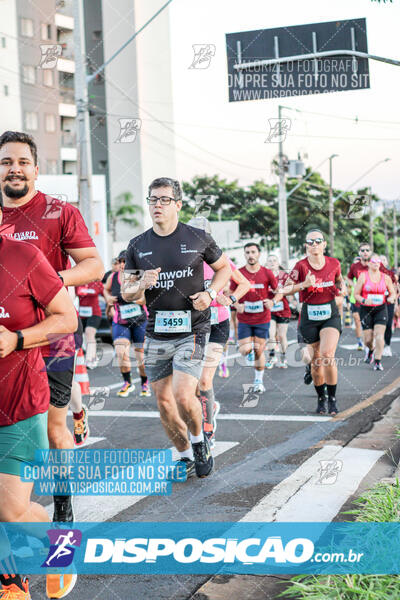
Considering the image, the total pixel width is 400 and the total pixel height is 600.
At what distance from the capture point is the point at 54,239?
14.8ft

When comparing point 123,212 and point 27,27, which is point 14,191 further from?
point 27,27

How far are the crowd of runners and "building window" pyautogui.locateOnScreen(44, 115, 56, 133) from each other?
45.2 m

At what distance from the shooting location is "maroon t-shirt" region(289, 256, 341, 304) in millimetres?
8953

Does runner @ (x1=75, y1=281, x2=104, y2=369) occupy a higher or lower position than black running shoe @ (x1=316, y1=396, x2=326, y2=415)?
higher

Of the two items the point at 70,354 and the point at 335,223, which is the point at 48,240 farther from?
the point at 335,223

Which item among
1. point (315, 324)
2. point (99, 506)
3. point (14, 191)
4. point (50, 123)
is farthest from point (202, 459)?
point (50, 123)

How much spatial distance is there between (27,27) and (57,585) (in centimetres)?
5430

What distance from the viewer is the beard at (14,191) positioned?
434 cm

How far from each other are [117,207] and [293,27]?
4894 centimetres

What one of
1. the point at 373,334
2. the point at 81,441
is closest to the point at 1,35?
the point at 373,334

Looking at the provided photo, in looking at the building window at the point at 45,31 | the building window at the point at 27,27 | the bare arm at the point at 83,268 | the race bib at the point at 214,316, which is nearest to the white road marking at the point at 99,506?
the bare arm at the point at 83,268

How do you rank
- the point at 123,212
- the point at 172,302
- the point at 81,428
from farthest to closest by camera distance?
the point at 123,212 < the point at 81,428 < the point at 172,302

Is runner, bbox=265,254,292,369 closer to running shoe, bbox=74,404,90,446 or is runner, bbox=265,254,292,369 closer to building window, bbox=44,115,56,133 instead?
running shoe, bbox=74,404,90,446

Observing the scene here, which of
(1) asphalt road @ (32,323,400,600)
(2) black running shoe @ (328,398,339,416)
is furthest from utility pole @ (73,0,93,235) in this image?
(2) black running shoe @ (328,398,339,416)
